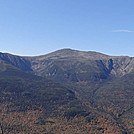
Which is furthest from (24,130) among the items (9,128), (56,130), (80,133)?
(80,133)

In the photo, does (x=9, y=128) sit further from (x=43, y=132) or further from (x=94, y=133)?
(x=94, y=133)

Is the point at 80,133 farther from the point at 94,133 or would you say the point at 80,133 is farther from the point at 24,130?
the point at 24,130

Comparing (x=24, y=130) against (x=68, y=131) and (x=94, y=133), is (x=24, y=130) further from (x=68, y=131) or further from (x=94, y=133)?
(x=94, y=133)

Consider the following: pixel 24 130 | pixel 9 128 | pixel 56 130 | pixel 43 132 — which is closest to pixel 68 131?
pixel 56 130

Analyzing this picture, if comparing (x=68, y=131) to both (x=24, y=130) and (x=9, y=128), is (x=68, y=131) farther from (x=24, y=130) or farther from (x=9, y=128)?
(x=9, y=128)

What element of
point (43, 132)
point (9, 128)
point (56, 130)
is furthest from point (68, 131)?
point (9, 128)
